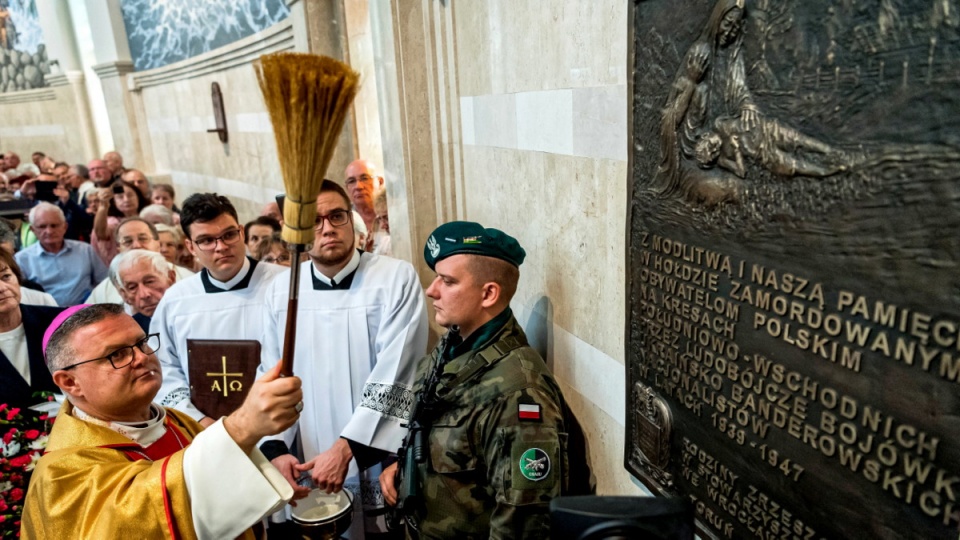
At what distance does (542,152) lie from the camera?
2387mm

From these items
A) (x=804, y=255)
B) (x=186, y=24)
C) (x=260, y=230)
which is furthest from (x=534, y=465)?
(x=186, y=24)

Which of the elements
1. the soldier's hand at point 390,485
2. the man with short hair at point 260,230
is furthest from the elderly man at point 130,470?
the man with short hair at point 260,230

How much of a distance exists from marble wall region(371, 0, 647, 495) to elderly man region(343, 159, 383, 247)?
5.56ft

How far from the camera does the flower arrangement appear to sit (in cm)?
226

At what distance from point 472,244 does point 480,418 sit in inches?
25.2

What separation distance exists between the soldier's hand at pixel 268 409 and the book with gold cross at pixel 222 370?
129cm

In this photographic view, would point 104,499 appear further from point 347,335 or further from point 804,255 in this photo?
point 804,255

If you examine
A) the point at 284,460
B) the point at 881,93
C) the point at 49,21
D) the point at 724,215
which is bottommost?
the point at 284,460

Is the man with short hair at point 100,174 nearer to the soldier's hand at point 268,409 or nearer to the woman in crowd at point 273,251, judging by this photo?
the woman in crowd at point 273,251

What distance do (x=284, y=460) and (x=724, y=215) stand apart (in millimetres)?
2265

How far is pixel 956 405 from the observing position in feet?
3.04

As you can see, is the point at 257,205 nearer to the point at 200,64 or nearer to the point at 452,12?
the point at 200,64

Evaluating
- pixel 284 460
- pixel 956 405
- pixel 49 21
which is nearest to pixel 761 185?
pixel 956 405

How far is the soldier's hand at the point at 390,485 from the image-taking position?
2.47 metres
